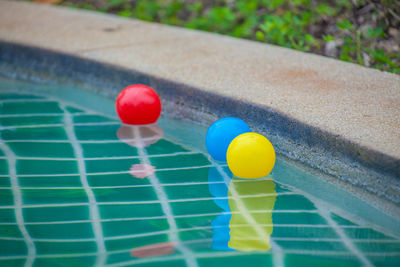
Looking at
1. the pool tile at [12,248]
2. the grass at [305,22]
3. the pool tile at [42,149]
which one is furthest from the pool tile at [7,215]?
the grass at [305,22]

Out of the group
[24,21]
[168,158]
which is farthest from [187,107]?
[24,21]

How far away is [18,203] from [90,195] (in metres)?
0.39

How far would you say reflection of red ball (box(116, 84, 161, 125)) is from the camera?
3779 millimetres

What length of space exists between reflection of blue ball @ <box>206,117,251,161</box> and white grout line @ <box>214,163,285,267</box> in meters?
0.12

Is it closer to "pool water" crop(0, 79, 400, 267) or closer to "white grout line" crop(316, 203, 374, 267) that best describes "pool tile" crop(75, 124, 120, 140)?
"pool water" crop(0, 79, 400, 267)

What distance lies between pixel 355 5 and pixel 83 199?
3239 millimetres

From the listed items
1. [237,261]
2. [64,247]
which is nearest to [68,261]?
[64,247]

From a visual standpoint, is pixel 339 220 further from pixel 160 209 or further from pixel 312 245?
pixel 160 209

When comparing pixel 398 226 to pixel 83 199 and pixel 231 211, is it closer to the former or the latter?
pixel 231 211

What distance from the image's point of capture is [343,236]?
2543 millimetres

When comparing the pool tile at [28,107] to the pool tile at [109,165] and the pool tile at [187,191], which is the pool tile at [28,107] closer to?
the pool tile at [109,165]

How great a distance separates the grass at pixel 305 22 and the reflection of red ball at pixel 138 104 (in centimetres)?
168

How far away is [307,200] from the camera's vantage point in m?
2.91

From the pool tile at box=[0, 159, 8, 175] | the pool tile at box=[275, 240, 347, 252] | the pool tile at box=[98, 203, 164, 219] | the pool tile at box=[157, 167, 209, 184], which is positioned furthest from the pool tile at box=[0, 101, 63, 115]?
the pool tile at box=[275, 240, 347, 252]
